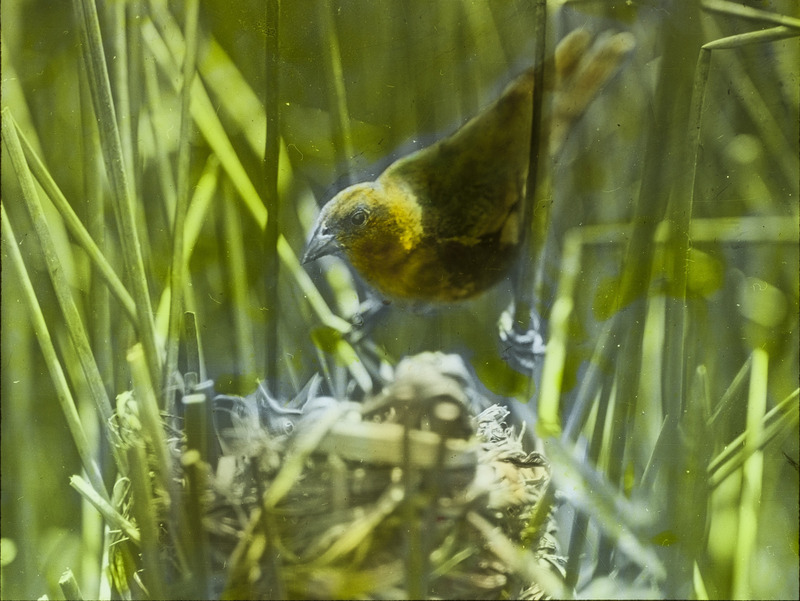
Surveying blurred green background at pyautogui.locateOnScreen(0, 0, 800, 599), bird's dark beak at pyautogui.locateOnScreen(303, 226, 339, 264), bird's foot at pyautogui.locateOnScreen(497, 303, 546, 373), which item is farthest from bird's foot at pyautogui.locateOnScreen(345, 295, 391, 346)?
bird's foot at pyautogui.locateOnScreen(497, 303, 546, 373)

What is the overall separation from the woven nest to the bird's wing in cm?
33

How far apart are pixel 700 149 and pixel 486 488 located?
3.08 feet

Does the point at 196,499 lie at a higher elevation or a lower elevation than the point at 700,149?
lower

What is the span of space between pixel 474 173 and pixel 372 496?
0.80 meters

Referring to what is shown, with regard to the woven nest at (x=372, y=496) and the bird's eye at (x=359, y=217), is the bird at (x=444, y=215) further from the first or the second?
the woven nest at (x=372, y=496)

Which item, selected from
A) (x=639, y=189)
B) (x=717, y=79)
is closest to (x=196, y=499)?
(x=639, y=189)

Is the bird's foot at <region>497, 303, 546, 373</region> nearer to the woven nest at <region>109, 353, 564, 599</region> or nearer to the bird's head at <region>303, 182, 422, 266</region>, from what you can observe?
the woven nest at <region>109, 353, 564, 599</region>

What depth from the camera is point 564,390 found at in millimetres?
1253

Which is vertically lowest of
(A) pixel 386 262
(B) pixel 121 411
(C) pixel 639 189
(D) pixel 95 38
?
(B) pixel 121 411

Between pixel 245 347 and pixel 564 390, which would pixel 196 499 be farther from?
pixel 564 390

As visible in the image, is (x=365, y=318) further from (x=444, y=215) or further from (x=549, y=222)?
(x=549, y=222)

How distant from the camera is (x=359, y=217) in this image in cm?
123

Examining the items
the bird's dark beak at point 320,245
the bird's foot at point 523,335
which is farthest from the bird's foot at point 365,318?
the bird's foot at point 523,335

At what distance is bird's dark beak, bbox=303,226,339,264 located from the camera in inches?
48.6
